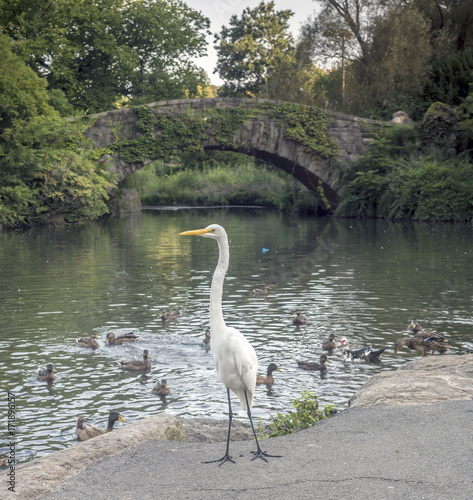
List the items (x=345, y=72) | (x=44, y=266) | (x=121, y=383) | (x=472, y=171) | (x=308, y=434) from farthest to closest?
(x=345, y=72) < (x=472, y=171) < (x=44, y=266) < (x=121, y=383) < (x=308, y=434)

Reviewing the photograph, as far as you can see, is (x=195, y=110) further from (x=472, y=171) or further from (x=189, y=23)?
(x=189, y=23)

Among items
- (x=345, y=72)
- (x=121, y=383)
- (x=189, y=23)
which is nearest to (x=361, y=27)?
(x=345, y=72)

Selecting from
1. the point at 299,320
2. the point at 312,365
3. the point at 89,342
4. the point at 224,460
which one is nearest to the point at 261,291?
the point at 299,320

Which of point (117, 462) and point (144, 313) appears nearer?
point (117, 462)

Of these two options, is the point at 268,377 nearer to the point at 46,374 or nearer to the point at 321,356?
the point at 321,356

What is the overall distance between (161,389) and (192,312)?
445 centimetres

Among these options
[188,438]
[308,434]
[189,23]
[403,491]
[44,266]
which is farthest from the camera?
[189,23]

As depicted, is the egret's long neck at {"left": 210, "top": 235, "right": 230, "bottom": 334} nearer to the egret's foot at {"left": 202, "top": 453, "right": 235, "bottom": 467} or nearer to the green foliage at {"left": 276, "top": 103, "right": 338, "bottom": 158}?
the egret's foot at {"left": 202, "top": 453, "right": 235, "bottom": 467}

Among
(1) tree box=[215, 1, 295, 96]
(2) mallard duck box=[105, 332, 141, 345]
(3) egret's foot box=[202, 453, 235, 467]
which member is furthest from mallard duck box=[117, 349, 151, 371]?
(1) tree box=[215, 1, 295, 96]

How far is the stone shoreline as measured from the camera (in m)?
4.75

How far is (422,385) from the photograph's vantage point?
6555 millimetres

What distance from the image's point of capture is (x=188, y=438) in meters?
5.97

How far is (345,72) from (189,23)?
1251 cm

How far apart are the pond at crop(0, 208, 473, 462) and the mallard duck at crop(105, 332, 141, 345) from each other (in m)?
0.10
